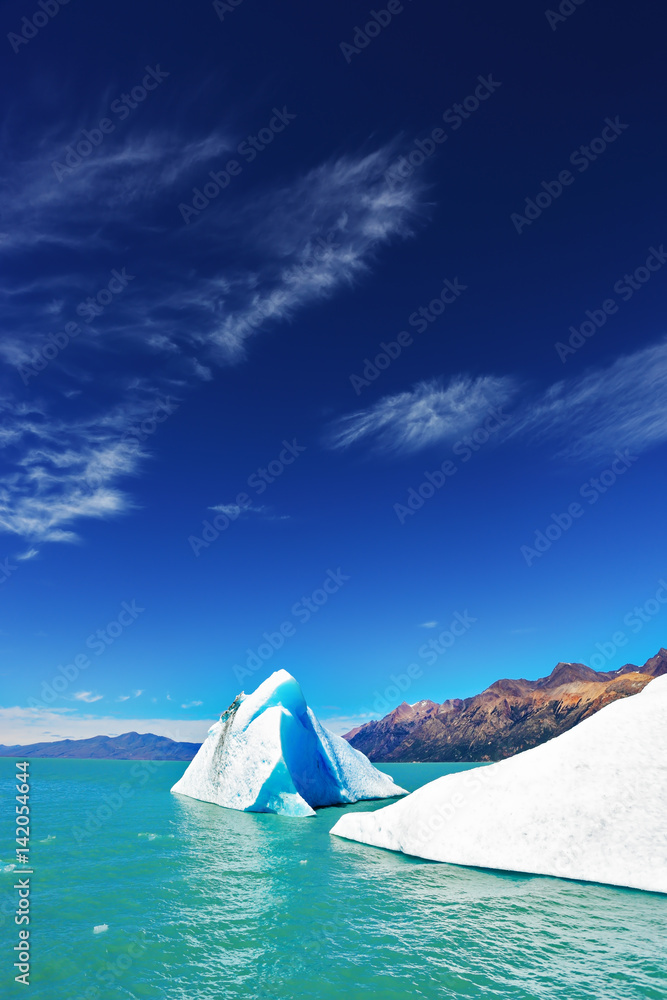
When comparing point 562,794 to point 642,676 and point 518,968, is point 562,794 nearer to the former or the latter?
point 518,968

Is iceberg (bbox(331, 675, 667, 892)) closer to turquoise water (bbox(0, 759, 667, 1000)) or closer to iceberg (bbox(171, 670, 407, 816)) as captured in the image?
turquoise water (bbox(0, 759, 667, 1000))

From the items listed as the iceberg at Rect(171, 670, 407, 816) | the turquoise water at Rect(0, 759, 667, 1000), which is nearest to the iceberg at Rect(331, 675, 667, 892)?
the turquoise water at Rect(0, 759, 667, 1000)

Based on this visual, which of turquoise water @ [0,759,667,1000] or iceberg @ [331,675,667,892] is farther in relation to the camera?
iceberg @ [331,675,667,892]

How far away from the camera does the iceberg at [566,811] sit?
477 inches

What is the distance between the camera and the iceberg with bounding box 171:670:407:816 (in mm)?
25016

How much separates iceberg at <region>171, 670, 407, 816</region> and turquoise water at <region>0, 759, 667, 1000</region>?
33.2ft

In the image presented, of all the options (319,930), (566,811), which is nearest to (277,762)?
(566,811)

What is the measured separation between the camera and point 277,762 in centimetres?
2477

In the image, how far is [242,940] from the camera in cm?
863

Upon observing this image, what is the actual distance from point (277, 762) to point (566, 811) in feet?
51.7

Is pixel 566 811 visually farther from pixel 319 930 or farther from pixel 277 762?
pixel 277 762

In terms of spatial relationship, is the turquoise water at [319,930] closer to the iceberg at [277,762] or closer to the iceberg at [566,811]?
the iceberg at [566,811]

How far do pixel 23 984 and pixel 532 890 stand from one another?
1041 centimetres

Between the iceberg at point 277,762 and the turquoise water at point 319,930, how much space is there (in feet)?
33.2
